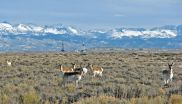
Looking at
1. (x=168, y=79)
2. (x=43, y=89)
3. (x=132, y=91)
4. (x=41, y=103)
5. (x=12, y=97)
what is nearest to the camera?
(x=41, y=103)

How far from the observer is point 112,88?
67.5ft

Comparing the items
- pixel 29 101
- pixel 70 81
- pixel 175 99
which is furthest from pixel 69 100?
pixel 70 81

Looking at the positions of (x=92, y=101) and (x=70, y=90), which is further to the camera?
(x=70, y=90)

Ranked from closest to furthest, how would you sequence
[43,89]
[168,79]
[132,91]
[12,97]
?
[12,97] < [132,91] < [43,89] < [168,79]

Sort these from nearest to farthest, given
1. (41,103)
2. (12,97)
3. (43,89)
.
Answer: (41,103)
(12,97)
(43,89)

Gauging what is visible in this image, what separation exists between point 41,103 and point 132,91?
185 inches

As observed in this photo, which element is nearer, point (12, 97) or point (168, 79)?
point (12, 97)

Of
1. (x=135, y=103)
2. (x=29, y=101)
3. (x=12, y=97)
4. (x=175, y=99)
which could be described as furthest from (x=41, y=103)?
(x=175, y=99)

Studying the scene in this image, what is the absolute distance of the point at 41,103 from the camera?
16.4 metres

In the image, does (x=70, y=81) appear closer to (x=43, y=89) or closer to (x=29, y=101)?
(x=43, y=89)

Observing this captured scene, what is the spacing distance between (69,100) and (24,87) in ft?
16.0

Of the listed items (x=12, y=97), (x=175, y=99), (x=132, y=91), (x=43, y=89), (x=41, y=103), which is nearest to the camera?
(x=175, y=99)

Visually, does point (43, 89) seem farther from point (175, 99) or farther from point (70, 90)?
point (175, 99)

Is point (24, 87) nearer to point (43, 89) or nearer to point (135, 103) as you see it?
point (43, 89)
